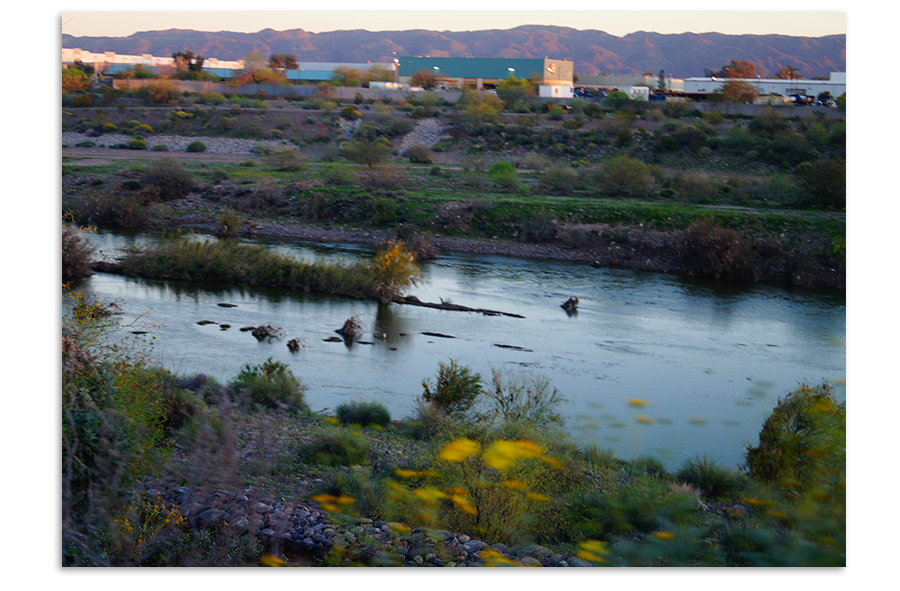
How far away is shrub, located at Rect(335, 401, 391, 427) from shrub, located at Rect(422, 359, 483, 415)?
65 cm

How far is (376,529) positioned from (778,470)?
11.6 feet

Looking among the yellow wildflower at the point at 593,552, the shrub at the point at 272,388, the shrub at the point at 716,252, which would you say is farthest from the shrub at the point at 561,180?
the yellow wildflower at the point at 593,552

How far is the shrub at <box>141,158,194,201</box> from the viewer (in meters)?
25.2

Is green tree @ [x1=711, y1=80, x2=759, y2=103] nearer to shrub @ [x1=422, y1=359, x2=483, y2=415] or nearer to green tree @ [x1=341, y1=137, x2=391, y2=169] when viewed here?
green tree @ [x1=341, y1=137, x2=391, y2=169]

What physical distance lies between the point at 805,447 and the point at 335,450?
4.30 m

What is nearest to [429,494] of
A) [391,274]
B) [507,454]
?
[507,454]

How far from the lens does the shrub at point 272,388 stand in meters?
9.19

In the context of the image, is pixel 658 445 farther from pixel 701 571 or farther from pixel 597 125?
pixel 597 125

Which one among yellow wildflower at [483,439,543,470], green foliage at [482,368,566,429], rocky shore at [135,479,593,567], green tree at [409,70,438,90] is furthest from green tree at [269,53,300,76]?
green tree at [409,70,438,90]

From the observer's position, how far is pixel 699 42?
6.72 metres

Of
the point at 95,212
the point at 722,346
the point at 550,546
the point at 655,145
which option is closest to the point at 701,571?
the point at 550,546

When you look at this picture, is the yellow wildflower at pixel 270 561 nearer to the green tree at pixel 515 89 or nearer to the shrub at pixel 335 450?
the shrub at pixel 335 450

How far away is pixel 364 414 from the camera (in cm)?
905

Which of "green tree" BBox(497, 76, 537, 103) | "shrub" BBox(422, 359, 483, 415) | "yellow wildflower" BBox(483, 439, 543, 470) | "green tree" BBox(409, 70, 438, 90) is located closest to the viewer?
"yellow wildflower" BBox(483, 439, 543, 470)
